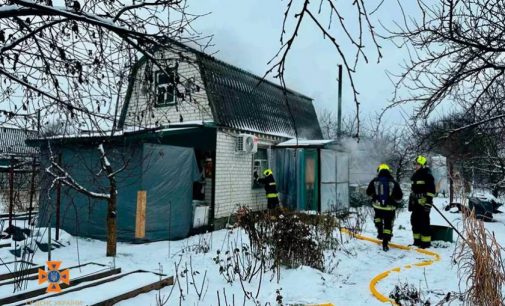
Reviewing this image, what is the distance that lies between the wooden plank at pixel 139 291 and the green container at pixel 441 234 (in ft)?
21.4

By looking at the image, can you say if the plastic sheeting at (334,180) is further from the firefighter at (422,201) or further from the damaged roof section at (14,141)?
the damaged roof section at (14,141)

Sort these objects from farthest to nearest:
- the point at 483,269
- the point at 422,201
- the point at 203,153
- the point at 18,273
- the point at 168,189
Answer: the point at 203,153 → the point at 168,189 → the point at 422,201 → the point at 18,273 → the point at 483,269

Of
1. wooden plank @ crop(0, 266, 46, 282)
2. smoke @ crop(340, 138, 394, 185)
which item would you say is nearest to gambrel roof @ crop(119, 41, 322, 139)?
smoke @ crop(340, 138, 394, 185)

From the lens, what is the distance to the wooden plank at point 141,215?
873 cm

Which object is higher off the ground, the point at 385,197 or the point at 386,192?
the point at 386,192

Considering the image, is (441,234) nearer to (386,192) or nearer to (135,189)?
(386,192)

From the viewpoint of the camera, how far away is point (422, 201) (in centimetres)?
803

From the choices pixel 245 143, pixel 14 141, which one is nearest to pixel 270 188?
pixel 245 143

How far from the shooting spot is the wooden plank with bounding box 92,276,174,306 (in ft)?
13.5

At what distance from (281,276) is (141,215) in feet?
14.6

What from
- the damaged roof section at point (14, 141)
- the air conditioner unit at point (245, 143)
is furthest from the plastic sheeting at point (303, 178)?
the damaged roof section at point (14, 141)

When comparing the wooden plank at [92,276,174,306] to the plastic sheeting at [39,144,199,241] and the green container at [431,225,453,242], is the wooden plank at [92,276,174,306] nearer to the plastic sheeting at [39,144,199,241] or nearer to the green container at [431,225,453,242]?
the plastic sheeting at [39,144,199,241]

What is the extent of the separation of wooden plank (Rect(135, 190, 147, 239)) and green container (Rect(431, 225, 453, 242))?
7.04 m

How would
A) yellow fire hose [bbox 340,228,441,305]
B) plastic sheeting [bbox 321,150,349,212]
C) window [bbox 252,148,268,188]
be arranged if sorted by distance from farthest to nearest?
1. plastic sheeting [bbox 321,150,349,212]
2. window [bbox 252,148,268,188]
3. yellow fire hose [bbox 340,228,441,305]
